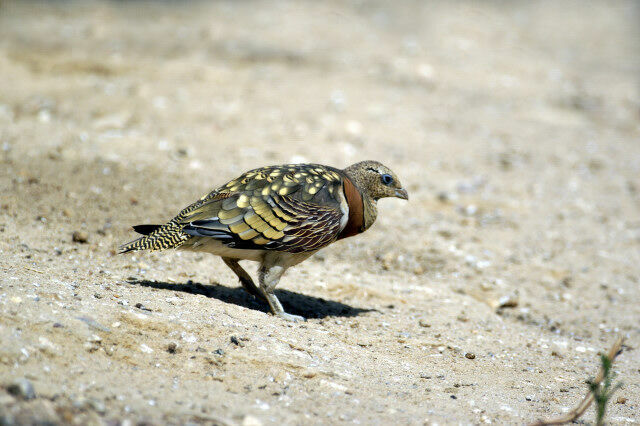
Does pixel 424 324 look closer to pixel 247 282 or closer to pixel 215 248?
pixel 247 282

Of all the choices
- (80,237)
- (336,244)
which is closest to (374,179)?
(336,244)

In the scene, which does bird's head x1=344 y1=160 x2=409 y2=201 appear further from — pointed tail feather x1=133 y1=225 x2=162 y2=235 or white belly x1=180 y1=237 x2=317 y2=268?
pointed tail feather x1=133 y1=225 x2=162 y2=235

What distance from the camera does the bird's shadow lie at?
6.03 m

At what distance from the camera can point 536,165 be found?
36.2ft

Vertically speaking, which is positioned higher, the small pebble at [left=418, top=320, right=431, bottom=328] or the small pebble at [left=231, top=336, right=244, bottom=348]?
the small pebble at [left=231, top=336, right=244, bottom=348]

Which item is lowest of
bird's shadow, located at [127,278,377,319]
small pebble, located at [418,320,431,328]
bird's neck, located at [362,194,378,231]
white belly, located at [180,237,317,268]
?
small pebble, located at [418,320,431,328]

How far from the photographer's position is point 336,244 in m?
8.03

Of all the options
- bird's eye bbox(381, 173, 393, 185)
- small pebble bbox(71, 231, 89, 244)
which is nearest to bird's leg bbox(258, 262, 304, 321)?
bird's eye bbox(381, 173, 393, 185)

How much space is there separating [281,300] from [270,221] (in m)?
1.16

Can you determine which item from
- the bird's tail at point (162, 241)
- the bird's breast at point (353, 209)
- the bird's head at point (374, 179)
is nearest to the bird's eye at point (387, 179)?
the bird's head at point (374, 179)

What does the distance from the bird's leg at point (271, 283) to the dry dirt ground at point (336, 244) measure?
13 cm

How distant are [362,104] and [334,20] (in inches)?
177

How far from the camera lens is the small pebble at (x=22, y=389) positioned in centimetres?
358

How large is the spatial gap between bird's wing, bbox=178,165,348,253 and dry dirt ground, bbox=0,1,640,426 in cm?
63
